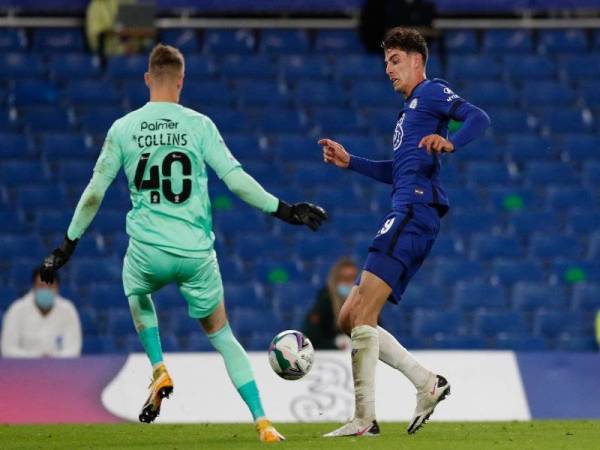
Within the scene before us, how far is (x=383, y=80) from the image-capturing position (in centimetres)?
1620

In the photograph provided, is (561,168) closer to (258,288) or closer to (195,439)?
(258,288)

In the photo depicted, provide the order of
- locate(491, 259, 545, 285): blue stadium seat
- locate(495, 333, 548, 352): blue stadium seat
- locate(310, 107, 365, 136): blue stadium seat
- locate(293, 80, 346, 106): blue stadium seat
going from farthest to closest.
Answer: locate(293, 80, 346, 106): blue stadium seat, locate(310, 107, 365, 136): blue stadium seat, locate(491, 259, 545, 285): blue stadium seat, locate(495, 333, 548, 352): blue stadium seat

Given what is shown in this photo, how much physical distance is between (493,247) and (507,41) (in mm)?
3565

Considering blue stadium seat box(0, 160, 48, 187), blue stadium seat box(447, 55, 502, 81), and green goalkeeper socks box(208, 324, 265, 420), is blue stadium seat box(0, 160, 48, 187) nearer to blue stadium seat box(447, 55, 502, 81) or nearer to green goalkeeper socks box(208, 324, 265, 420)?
blue stadium seat box(447, 55, 502, 81)

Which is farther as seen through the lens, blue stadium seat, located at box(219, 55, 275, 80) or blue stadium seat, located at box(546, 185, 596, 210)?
blue stadium seat, located at box(219, 55, 275, 80)

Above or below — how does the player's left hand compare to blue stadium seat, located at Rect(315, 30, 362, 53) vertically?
below

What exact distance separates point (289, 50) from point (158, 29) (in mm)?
1548

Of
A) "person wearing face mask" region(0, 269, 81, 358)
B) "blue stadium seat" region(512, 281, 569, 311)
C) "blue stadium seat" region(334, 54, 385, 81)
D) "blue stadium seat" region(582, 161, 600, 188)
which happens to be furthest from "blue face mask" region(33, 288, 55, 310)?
"blue stadium seat" region(582, 161, 600, 188)

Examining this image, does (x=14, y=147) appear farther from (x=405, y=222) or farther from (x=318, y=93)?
(x=405, y=222)

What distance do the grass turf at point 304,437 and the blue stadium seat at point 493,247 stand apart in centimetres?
546

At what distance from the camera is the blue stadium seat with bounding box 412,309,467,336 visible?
13.5 meters

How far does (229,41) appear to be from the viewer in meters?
16.6

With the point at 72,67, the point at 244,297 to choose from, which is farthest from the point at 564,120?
the point at 72,67

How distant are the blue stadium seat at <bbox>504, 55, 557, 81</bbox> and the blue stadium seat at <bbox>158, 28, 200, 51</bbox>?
366 centimetres
